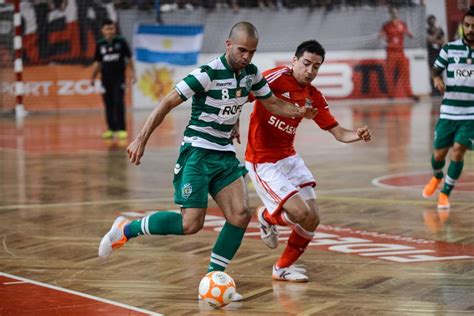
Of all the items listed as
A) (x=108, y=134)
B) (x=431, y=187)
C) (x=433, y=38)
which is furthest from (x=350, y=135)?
(x=433, y=38)

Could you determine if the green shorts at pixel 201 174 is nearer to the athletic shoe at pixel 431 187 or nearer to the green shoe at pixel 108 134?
the athletic shoe at pixel 431 187

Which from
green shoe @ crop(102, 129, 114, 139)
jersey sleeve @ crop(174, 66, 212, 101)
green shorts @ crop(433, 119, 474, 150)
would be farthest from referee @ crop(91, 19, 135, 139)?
jersey sleeve @ crop(174, 66, 212, 101)

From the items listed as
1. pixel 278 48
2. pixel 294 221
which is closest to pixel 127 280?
pixel 294 221

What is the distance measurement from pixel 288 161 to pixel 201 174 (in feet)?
3.87

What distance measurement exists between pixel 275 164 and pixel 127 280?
4.97ft

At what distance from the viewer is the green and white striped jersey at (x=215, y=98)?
726 centimetres

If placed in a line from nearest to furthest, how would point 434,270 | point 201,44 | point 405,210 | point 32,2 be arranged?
A: point 434,270, point 405,210, point 32,2, point 201,44

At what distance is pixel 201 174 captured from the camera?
7.38 m

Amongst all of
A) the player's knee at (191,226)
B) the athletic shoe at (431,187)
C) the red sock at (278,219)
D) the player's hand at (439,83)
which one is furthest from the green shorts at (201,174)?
the athletic shoe at (431,187)

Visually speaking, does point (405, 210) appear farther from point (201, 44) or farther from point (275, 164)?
point (201, 44)

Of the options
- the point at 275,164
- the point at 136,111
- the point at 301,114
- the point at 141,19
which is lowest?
the point at 136,111

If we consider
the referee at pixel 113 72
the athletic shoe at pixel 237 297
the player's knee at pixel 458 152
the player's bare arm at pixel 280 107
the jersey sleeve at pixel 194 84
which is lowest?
the referee at pixel 113 72

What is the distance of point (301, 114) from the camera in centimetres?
772

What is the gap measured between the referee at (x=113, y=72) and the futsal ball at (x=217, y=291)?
44.8 ft
